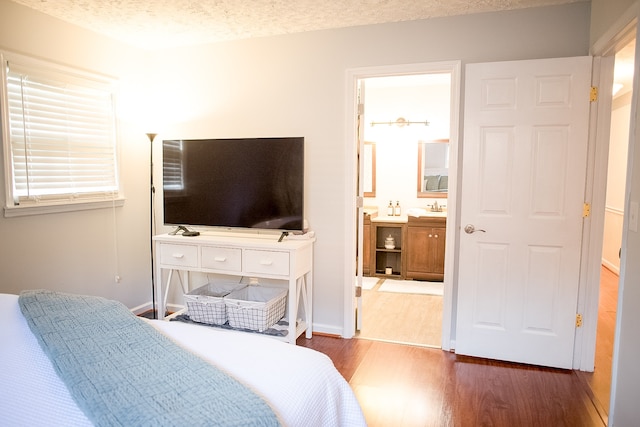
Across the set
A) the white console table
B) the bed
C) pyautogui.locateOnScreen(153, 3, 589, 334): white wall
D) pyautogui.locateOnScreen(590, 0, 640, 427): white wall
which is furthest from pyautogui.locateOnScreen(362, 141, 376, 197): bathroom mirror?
the bed

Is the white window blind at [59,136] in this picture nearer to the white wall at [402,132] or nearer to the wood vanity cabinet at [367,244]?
the wood vanity cabinet at [367,244]

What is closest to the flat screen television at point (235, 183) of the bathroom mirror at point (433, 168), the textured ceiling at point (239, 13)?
the textured ceiling at point (239, 13)

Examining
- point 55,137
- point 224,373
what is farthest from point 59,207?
point 224,373

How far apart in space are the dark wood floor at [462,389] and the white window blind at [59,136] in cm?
222

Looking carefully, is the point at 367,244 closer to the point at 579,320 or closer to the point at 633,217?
the point at 579,320

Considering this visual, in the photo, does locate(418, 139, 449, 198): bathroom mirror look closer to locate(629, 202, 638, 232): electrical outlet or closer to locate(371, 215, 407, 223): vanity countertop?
locate(371, 215, 407, 223): vanity countertop

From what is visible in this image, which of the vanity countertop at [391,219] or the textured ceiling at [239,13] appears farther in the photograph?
the vanity countertop at [391,219]

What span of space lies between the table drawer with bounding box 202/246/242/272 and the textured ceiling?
169cm

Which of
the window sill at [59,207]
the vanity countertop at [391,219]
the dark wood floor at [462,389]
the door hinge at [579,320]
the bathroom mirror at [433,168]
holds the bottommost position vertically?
the dark wood floor at [462,389]

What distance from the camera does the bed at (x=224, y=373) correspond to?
114 centimetres

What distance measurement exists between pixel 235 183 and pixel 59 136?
4.27 feet

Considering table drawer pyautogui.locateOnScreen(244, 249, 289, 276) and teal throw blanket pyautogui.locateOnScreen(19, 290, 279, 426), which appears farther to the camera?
table drawer pyautogui.locateOnScreen(244, 249, 289, 276)

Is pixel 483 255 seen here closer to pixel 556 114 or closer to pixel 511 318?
pixel 511 318

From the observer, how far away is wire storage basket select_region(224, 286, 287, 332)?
10.5ft
